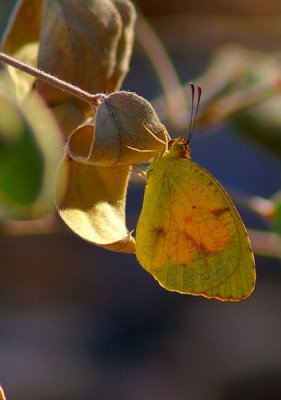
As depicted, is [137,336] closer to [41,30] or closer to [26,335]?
[26,335]

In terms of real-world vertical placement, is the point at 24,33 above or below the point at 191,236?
above

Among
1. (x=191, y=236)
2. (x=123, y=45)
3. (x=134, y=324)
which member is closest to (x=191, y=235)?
(x=191, y=236)

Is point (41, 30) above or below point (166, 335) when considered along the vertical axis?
above

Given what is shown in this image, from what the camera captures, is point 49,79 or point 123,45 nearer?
point 49,79

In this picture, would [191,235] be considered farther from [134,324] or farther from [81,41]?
[134,324]

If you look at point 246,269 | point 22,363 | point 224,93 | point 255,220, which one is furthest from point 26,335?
point 246,269

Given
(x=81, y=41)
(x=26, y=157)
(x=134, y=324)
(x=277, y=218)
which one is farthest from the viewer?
(x=134, y=324)

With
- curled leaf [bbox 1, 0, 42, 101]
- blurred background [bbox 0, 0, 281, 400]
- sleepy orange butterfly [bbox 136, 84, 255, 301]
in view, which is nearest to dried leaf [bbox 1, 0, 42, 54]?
curled leaf [bbox 1, 0, 42, 101]

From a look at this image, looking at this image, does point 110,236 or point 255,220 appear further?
point 255,220
